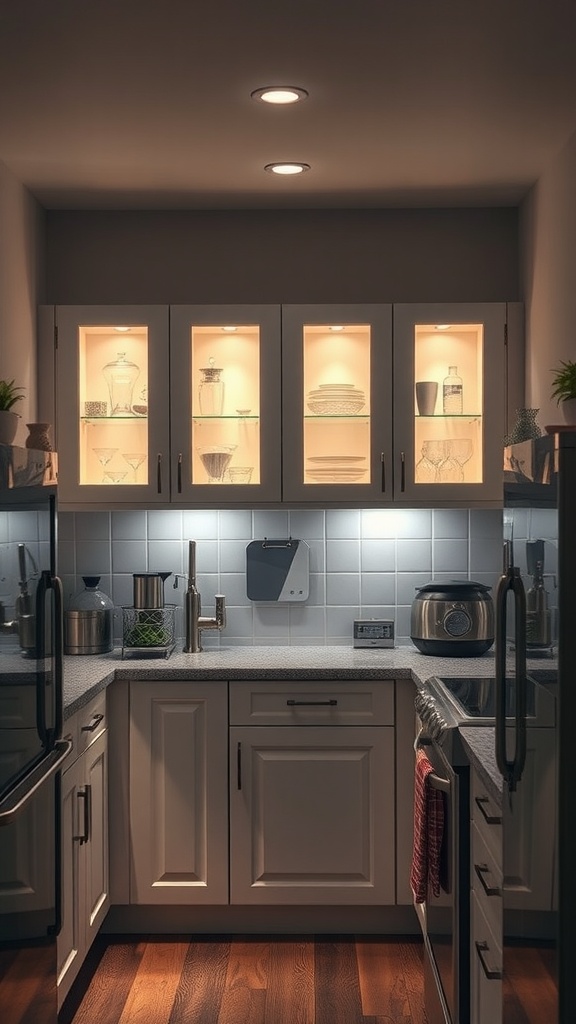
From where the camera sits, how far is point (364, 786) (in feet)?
12.1

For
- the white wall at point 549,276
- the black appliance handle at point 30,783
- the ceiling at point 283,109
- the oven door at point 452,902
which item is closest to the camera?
the black appliance handle at point 30,783

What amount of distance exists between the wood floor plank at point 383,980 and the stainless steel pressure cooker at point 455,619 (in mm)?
1032

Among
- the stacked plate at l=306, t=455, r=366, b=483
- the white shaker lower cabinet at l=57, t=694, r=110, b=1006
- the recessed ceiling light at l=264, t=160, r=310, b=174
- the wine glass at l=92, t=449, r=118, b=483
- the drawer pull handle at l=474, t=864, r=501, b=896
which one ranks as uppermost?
the recessed ceiling light at l=264, t=160, r=310, b=174

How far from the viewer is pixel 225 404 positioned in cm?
397

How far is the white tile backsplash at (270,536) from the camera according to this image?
Result: 4250 millimetres

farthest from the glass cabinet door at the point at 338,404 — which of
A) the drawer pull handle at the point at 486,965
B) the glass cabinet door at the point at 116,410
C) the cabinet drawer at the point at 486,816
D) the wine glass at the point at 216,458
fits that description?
the drawer pull handle at the point at 486,965

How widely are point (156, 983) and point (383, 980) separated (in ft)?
2.35

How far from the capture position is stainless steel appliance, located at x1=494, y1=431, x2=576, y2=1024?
1537 millimetres

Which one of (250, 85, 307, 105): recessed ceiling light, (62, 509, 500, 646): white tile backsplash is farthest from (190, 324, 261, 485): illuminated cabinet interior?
(250, 85, 307, 105): recessed ceiling light

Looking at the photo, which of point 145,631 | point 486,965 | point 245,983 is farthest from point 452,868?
point 145,631

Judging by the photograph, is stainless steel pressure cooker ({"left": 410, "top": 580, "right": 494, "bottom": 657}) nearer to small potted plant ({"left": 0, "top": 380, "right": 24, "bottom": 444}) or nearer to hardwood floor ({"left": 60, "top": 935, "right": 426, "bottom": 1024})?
hardwood floor ({"left": 60, "top": 935, "right": 426, "bottom": 1024})

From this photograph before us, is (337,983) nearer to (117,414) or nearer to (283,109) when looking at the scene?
(117,414)

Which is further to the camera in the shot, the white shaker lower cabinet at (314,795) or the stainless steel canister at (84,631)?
the stainless steel canister at (84,631)

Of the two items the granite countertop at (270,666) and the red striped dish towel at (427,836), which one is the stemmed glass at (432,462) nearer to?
the granite countertop at (270,666)
